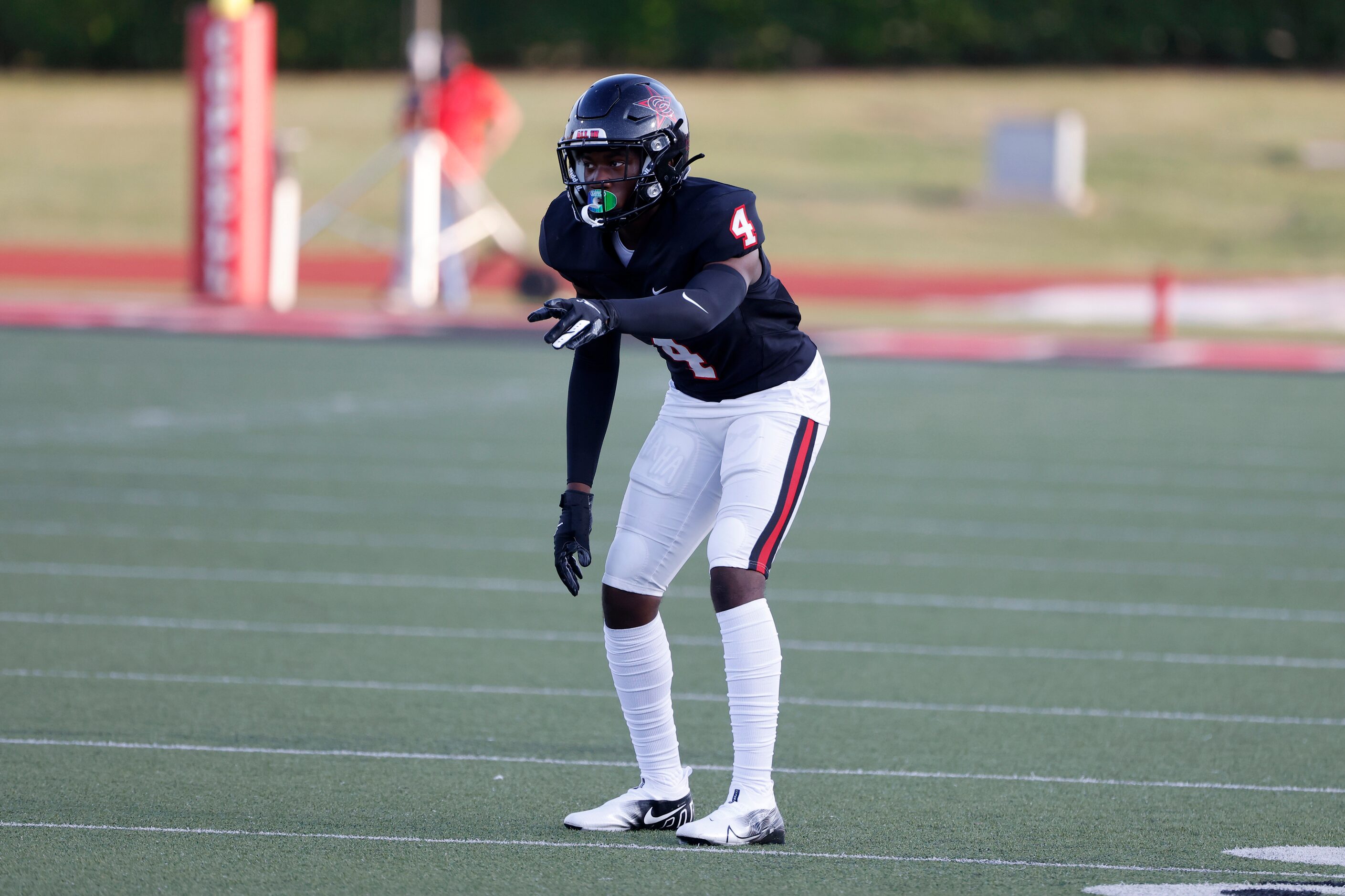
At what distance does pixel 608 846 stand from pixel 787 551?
14.9ft

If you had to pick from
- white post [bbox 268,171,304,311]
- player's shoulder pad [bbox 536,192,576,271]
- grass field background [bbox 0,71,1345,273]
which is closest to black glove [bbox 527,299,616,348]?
player's shoulder pad [bbox 536,192,576,271]

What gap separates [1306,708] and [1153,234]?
2568 centimetres

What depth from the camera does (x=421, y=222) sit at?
20.7 meters

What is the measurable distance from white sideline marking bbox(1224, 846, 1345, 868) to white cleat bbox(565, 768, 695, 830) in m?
1.27

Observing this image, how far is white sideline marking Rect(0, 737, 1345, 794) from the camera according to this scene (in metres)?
5.04

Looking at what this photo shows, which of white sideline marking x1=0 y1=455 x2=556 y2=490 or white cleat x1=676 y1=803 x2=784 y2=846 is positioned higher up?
white cleat x1=676 y1=803 x2=784 y2=846

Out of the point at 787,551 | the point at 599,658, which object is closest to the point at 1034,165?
the point at 787,551

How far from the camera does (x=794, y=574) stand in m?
8.27

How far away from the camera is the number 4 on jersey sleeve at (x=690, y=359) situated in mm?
4445

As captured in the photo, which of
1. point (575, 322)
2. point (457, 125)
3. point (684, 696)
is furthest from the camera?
point (457, 125)

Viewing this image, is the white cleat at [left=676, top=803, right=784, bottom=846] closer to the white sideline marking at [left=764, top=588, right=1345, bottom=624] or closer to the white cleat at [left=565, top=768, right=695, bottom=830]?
the white cleat at [left=565, top=768, right=695, bottom=830]

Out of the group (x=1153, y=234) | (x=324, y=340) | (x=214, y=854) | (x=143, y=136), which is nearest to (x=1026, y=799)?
(x=214, y=854)

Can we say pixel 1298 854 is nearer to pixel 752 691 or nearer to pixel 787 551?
pixel 752 691

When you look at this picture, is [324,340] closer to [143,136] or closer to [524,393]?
[524,393]
